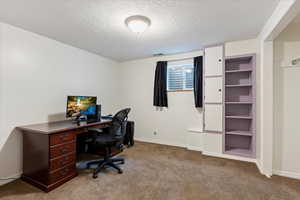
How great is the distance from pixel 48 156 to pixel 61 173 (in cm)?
35

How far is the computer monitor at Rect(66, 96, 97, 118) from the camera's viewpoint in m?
2.64

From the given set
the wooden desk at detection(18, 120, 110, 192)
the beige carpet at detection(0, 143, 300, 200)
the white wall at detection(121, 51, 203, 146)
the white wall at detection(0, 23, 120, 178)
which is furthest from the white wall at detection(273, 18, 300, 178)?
the white wall at detection(0, 23, 120, 178)

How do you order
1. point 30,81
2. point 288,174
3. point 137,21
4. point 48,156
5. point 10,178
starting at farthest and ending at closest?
point 30,81, point 288,174, point 10,178, point 137,21, point 48,156

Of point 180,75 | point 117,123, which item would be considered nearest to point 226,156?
point 180,75

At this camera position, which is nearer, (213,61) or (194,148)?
(213,61)

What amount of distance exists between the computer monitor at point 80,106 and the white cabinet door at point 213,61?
2.60 metres

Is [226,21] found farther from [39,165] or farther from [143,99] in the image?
[39,165]

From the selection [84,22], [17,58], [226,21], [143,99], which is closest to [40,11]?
[84,22]

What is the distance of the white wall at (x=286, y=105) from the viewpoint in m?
2.24

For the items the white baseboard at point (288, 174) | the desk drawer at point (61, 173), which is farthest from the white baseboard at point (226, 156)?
the desk drawer at point (61, 173)

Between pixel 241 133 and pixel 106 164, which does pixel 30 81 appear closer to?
pixel 106 164

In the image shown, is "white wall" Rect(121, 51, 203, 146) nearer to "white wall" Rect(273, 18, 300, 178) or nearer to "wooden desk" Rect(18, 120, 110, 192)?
"white wall" Rect(273, 18, 300, 178)

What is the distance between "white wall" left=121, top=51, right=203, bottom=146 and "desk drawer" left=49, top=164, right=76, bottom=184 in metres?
2.28

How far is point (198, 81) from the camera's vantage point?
3328 millimetres
